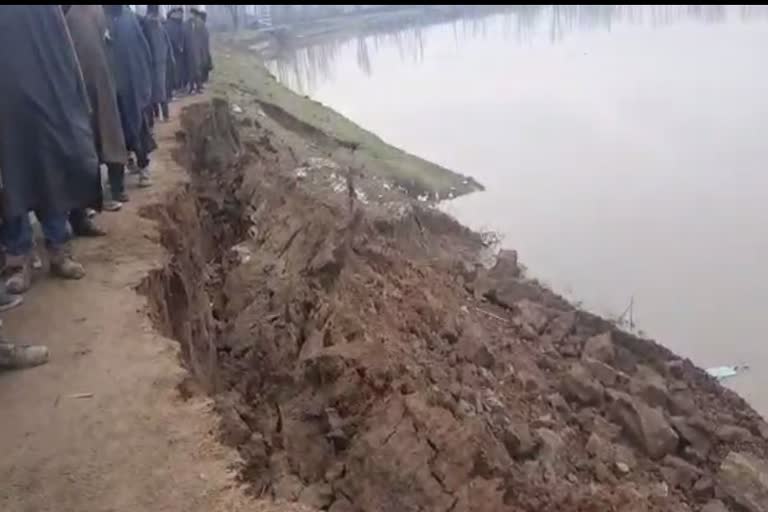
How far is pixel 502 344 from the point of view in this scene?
25.7ft

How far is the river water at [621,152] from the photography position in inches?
441

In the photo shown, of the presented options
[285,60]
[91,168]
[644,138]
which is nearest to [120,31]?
[91,168]

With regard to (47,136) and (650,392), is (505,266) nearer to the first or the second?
(650,392)

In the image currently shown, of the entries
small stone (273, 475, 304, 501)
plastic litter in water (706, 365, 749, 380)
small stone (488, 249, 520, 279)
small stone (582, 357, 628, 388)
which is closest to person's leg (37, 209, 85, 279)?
small stone (273, 475, 304, 501)

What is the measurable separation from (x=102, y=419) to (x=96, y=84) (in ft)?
9.20

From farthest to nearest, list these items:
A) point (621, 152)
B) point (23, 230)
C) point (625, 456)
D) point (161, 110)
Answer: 1. point (621, 152)
2. point (161, 110)
3. point (625, 456)
4. point (23, 230)

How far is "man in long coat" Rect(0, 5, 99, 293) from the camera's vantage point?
4121 mm

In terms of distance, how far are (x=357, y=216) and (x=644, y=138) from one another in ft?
37.2

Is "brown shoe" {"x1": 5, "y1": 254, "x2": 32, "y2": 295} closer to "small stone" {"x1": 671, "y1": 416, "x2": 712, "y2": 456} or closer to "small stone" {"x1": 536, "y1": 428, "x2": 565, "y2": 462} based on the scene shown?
"small stone" {"x1": 536, "y1": 428, "x2": 565, "y2": 462}

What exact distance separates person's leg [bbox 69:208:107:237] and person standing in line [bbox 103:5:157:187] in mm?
1075

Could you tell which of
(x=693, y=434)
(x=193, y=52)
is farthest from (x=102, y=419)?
(x=193, y=52)

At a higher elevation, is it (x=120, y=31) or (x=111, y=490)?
(x=120, y=31)

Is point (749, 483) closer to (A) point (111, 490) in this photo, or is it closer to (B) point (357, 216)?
(B) point (357, 216)

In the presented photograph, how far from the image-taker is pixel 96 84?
18.1 feet
